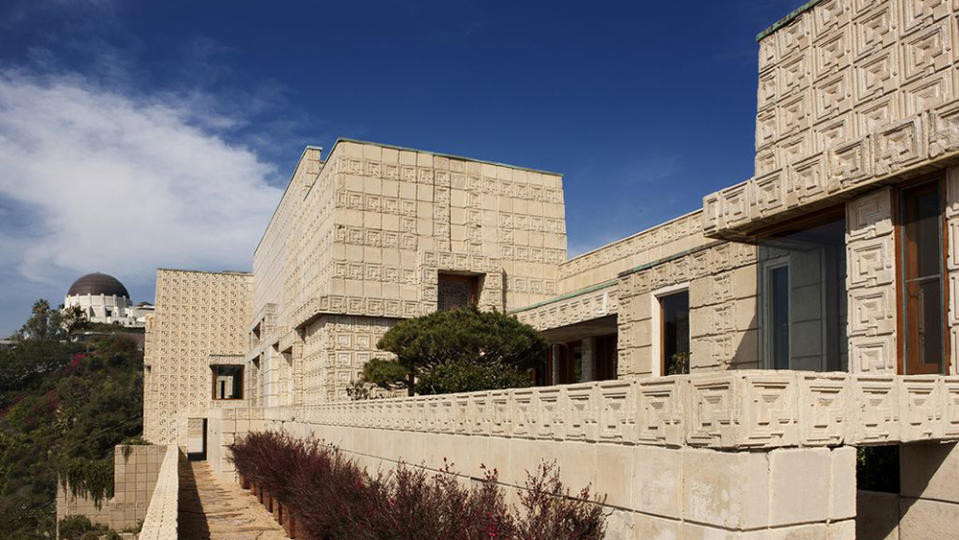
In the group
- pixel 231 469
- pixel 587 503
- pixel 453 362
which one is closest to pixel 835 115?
pixel 587 503

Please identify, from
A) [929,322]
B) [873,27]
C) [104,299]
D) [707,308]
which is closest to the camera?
[929,322]

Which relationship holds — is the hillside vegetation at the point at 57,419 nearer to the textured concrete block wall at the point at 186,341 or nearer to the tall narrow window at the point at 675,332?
the textured concrete block wall at the point at 186,341

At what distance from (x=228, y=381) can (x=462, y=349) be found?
138 ft

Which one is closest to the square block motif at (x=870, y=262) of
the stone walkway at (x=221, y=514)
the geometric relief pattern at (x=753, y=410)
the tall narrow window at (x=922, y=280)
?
the tall narrow window at (x=922, y=280)

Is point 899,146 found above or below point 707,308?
above

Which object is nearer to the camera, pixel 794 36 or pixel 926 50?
pixel 926 50

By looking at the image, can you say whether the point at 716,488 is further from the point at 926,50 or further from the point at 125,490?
the point at 125,490

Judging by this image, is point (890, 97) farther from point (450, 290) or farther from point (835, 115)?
point (450, 290)

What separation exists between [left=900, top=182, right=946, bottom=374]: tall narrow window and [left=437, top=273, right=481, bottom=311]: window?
18.6m

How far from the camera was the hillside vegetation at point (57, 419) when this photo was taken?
126 feet

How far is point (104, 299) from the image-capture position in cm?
12050

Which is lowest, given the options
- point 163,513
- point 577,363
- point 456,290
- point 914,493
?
point 163,513

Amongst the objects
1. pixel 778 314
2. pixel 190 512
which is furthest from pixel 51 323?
pixel 778 314

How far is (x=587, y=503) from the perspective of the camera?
6.71 metres
